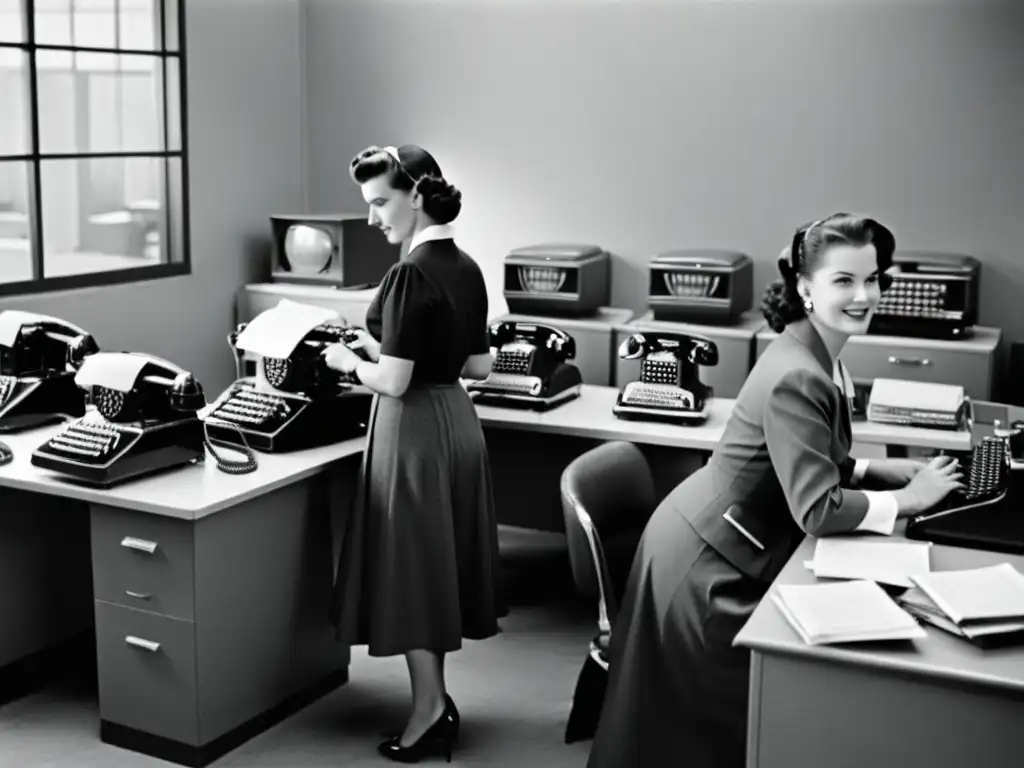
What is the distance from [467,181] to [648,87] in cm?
90

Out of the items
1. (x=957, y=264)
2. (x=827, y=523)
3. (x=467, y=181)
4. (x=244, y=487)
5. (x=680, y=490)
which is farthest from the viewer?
(x=467, y=181)

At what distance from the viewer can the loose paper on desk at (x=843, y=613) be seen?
2041 mm

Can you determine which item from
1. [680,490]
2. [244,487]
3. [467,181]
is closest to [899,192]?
[467,181]

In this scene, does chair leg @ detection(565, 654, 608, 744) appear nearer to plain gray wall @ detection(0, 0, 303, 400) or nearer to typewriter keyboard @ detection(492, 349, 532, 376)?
typewriter keyboard @ detection(492, 349, 532, 376)

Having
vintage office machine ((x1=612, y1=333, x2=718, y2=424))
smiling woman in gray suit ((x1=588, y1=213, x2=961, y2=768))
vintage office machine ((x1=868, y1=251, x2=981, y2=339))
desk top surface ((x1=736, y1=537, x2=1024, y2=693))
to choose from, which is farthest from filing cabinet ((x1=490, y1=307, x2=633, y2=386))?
desk top surface ((x1=736, y1=537, x2=1024, y2=693))

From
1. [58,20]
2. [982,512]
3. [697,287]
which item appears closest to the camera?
[982,512]

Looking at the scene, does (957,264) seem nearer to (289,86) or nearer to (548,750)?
(548,750)

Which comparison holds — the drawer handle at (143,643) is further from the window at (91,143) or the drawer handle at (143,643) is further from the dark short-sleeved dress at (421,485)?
the window at (91,143)

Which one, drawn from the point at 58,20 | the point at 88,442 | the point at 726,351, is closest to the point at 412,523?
the point at 88,442

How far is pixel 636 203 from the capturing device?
5262mm

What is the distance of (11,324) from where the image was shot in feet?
12.0

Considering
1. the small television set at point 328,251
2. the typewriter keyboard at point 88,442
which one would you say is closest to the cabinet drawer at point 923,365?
the small television set at point 328,251

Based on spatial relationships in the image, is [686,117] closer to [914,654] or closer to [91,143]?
[914,654]

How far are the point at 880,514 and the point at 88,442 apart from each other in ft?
6.22
